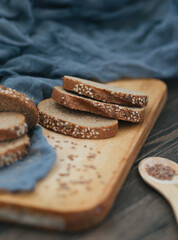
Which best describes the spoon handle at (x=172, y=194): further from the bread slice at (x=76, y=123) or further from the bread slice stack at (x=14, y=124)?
the bread slice stack at (x=14, y=124)

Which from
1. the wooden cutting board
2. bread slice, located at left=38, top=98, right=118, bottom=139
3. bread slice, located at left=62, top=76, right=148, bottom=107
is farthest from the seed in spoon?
bread slice, located at left=62, top=76, right=148, bottom=107

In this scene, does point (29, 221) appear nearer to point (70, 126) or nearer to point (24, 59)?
point (70, 126)

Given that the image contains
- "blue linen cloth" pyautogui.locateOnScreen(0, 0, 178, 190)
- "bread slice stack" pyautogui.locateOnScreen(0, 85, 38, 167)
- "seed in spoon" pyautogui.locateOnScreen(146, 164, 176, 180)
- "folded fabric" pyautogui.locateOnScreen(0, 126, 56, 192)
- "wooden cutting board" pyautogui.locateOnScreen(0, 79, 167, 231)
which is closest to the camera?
"wooden cutting board" pyautogui.locateOnScreen(0, 79, 167, 231)

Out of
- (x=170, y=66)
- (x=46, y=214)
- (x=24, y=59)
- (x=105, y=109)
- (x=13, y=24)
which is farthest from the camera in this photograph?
(x=170, y=66)

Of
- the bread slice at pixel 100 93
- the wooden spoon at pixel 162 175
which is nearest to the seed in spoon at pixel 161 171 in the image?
the wooden spoon at pixel 162 175

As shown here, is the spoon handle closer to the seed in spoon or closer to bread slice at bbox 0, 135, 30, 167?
the seed in spoon

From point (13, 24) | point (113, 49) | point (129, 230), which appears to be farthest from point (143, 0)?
point (129, 230)
